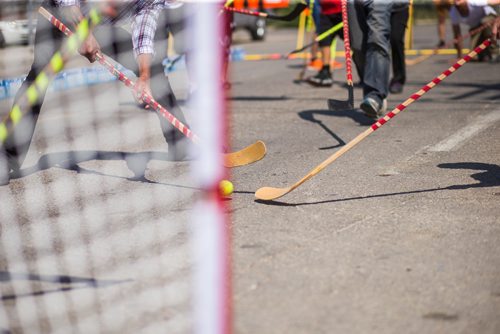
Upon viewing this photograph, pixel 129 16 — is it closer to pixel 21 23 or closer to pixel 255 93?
pixel 255 93

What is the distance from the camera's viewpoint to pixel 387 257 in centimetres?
329

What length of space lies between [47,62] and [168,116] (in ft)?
3.03

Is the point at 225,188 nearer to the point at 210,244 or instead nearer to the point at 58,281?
the point at 210,244

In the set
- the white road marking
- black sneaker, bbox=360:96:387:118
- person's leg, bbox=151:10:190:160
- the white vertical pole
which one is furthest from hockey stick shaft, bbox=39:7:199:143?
black sneaker, bbox=360:96:387:118

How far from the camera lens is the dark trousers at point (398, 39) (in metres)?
7.29

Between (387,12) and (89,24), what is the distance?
3.53 m

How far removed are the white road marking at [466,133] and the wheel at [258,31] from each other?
1117 cm

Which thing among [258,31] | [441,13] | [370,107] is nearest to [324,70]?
[370,107]

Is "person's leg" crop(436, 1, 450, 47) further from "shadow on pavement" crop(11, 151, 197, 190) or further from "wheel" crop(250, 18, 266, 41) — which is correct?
"shadow on pavement" crop(11, 151, 197, 190)

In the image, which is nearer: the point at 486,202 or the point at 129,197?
the point at 486,202

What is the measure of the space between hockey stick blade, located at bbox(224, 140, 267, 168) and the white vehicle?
591 centimetres

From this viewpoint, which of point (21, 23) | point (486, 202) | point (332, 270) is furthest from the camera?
point (21, 23)

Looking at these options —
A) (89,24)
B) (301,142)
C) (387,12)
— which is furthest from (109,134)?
(89,24)

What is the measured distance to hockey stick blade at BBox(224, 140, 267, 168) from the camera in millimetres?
4684
